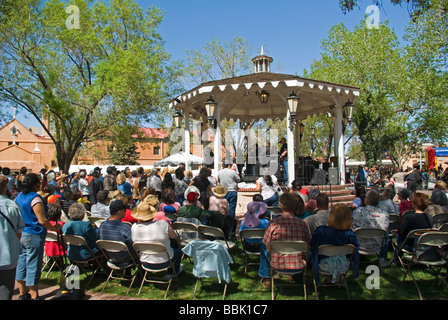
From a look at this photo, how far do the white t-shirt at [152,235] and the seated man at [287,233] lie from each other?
1372mm

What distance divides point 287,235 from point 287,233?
25mm

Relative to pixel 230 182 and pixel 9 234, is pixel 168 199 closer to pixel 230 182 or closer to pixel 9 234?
pixel 230 182

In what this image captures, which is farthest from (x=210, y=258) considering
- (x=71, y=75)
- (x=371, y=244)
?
(x=71, y=75)

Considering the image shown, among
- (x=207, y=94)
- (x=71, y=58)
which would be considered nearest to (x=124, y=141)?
(x=71, y=58)

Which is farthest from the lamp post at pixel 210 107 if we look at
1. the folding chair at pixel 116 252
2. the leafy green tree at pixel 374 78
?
the leafy green tree at pixel 374 78

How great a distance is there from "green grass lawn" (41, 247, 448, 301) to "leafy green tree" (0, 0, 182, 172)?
1470 cm

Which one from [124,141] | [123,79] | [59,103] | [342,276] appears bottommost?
[342,276]

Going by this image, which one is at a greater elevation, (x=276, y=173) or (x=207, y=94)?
(x=207, y=94)

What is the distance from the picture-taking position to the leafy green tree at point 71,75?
17516 millimetres

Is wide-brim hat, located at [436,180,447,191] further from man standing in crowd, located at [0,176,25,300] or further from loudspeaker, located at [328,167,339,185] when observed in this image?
man standing in crowd, located at [0,176,25,300]

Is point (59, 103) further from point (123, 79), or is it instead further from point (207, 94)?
point (207, 94)
